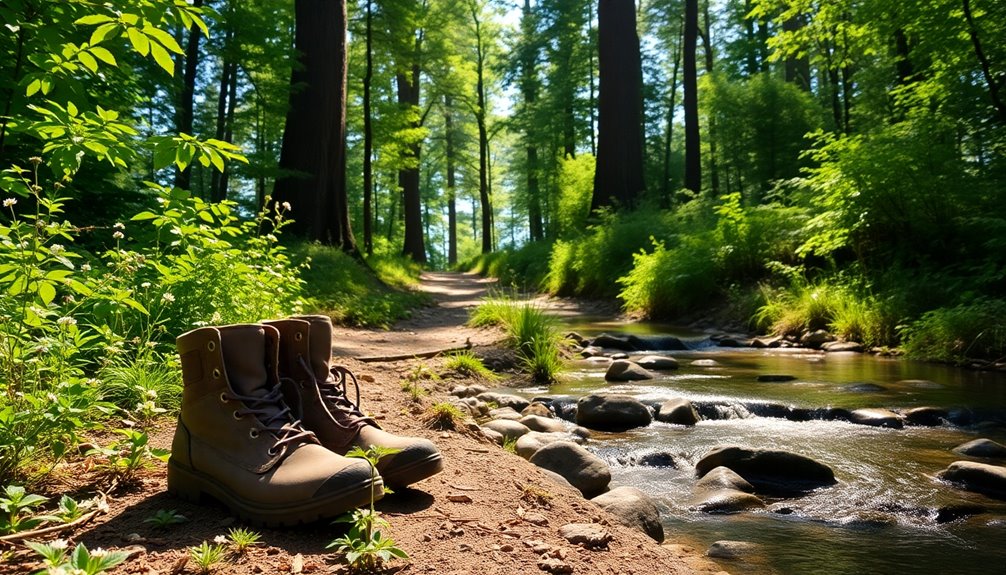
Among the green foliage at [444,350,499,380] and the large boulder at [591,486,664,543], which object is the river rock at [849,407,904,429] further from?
the green foliage at [444,350,499,380]

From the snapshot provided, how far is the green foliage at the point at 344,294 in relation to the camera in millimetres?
8734

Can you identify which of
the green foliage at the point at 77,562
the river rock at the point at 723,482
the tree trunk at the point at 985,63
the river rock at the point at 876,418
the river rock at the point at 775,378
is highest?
the tree trunk at the point at 985,63

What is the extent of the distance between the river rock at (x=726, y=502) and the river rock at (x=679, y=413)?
5.38 feet

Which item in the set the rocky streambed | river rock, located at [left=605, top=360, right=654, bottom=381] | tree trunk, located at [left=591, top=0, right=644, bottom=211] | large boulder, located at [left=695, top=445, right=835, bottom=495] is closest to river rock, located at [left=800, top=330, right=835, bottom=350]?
the rocky streambed

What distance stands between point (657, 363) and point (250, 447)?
607 centimetres

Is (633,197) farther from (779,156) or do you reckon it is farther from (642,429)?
(642,429)

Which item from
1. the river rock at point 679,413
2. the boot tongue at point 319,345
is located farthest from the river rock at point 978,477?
the boot tongue at point 319,345

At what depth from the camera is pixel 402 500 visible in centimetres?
226

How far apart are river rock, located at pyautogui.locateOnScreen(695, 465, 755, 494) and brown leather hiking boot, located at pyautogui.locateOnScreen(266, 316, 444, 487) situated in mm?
1988

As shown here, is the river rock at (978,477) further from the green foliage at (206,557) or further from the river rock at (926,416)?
the green foliage at (206,557)

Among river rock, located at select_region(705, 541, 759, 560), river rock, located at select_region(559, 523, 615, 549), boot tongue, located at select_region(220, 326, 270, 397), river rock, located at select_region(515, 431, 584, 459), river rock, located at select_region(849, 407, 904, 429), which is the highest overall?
boot tongue, located at select_region(220, 326, 270, 397)

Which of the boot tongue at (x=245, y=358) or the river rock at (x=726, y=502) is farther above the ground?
the boot tongue at (x=245, y=358)

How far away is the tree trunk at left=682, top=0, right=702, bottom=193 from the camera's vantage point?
1836 cm

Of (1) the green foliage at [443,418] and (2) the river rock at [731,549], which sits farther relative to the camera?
(1) the green foliage at [443,418]
